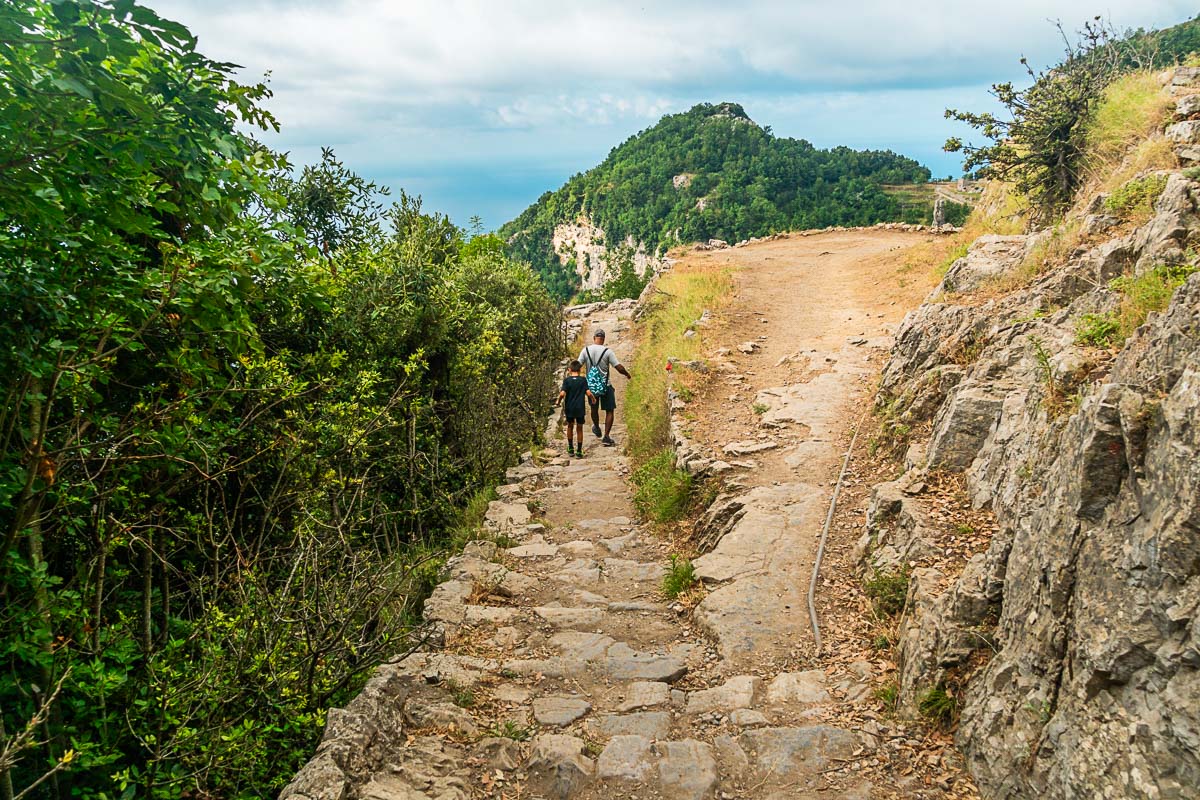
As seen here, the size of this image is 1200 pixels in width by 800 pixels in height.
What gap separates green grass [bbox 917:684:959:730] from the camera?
4.39 m

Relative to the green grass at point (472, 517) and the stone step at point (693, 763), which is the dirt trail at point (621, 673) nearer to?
the stone step at point (693, 763)

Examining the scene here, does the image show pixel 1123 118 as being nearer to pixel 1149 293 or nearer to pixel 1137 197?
pixel 1137 197

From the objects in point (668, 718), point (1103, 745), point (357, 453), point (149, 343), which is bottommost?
point (668, 718)

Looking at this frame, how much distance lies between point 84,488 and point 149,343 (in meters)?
1.21

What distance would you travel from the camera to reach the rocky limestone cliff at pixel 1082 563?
3.02m

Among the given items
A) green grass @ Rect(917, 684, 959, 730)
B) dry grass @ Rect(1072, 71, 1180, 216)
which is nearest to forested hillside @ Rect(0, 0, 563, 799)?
green grass @ Rect(917, 684, 959, 730)

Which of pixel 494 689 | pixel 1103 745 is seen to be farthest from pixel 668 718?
pixel 1103 745

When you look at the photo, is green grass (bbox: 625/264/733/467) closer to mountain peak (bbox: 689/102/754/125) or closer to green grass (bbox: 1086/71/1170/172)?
green grass (bbox: 1086/71/1170/172)

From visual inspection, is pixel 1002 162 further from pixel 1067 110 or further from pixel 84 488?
pixel 84 488

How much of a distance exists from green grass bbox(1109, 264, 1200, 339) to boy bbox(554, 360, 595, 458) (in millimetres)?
7674

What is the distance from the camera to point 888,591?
19.0 feet

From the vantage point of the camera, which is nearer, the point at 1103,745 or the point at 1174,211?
the point at 1103,745

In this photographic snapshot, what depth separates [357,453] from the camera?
24.6 ft

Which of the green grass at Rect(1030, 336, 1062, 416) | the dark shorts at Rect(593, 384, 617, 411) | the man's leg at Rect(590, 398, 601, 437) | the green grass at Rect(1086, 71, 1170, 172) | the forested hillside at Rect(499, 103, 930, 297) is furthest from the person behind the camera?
the forested hillside at Rect(499, 103, 930, 297)
